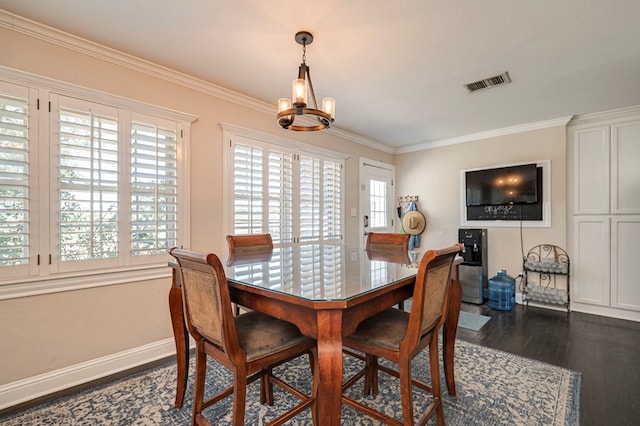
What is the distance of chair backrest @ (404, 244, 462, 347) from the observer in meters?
1.25

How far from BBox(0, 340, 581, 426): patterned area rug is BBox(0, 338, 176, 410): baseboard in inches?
6.5

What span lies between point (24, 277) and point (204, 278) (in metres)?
1.64

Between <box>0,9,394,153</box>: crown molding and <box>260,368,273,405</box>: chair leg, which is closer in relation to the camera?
<box>260,368,273,405</box>: chair leg

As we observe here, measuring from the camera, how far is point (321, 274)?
155 cm

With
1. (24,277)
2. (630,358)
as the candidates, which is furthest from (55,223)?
(630,358)

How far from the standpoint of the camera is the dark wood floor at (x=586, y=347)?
183 cm

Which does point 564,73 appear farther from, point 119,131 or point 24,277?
point 24,277

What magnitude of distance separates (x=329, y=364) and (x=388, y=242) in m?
1.68

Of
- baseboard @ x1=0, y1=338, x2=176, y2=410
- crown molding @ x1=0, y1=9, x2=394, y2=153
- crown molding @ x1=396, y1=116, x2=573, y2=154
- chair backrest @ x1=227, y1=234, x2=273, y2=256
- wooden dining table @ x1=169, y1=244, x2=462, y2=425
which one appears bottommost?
baseboard @ x1=0, y1=338, x2=176, y2=410

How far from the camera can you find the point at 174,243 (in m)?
2.60

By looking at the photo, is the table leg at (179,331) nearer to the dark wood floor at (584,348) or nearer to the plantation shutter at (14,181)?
the dark wood floor at (584,348)

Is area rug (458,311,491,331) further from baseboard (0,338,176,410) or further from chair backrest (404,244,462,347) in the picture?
baseboard (0,338,176,410)

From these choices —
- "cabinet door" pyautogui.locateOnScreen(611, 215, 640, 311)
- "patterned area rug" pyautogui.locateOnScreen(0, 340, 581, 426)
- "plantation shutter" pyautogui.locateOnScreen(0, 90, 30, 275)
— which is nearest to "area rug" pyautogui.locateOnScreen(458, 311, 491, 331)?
"patterned area rug" pyautogui.locateOnScreen(0, 340, 581, 426)

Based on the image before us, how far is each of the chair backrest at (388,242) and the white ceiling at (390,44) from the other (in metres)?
1.48
